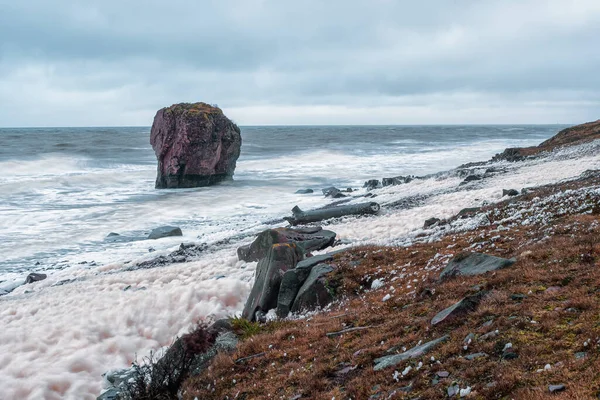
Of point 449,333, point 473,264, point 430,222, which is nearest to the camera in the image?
point 449,333

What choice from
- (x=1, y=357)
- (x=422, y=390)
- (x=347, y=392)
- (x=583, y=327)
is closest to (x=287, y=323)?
(x=347, y=392)

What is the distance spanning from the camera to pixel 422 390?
253 inches

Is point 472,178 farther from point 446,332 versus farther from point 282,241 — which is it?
point 446,332

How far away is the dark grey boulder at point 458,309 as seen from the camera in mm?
8547

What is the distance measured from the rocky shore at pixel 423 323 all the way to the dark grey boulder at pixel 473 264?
0.04 meters

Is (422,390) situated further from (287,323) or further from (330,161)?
(330,161)

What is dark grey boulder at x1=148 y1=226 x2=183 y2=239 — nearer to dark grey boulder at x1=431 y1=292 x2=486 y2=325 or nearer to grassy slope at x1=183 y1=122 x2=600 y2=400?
grassy slope at x1=183 y1=122 x2=600 y2=400

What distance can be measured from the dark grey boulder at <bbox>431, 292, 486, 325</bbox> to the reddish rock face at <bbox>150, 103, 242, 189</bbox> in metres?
44.6

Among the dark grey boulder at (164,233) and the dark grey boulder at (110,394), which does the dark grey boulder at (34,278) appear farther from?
the dark grey boulder at (110,394)

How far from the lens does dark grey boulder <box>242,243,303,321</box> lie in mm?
14594

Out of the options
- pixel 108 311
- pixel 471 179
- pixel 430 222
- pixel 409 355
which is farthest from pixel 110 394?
pixel 471 179

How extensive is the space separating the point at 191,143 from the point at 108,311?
35.9 m

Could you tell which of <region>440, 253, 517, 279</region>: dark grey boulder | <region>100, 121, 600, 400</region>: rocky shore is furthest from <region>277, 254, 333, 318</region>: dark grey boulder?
<region>440, 253, 517, 279</region>: dark grey boulder

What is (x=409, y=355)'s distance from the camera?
7625mm
